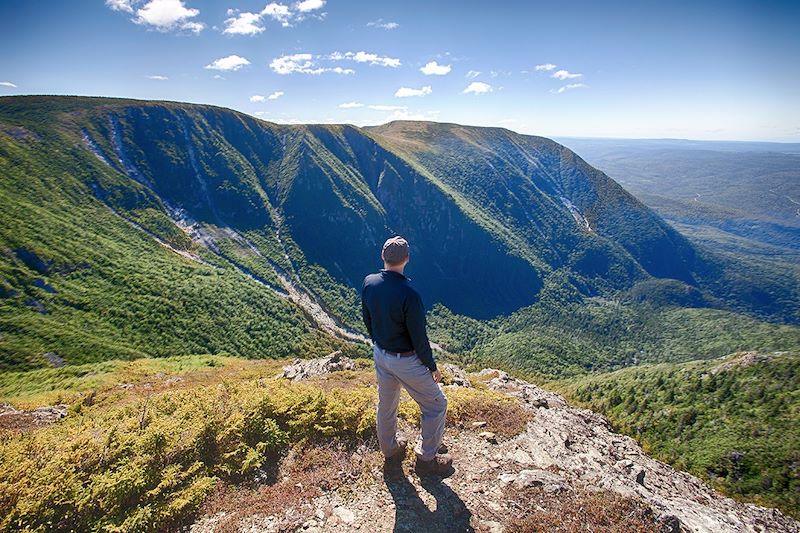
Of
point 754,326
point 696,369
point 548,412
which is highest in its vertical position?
point 548,412

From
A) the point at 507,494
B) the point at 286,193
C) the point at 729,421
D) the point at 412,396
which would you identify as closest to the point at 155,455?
the point at 412,396

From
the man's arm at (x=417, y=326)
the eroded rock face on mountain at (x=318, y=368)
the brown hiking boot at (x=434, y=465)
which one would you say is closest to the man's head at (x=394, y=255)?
the man's arm at (x=417, y=326)

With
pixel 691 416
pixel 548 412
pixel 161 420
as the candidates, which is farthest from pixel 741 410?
pixel 161 420

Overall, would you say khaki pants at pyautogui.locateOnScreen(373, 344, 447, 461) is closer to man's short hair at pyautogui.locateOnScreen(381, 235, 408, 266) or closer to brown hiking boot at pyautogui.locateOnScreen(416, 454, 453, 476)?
brown hiking boot at pyautogui.locateOnScreen(416, 454, 453, 476)

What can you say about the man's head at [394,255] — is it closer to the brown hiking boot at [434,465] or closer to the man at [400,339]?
the man at [400,339]

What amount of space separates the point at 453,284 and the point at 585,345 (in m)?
58.8

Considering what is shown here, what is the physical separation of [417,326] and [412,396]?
1551mm

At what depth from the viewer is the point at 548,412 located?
582 inches

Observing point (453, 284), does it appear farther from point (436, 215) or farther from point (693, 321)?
Result: point (693, 321)

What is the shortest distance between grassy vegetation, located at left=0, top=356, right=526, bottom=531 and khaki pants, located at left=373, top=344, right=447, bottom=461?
1.85 metres

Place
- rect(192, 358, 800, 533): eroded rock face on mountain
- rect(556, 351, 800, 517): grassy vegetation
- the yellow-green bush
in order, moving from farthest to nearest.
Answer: rect(556, 351, 800, 517): grassy vegetation → rect(192, 358, 800, 533): eroded rock face on mountain → the yellow-green bush

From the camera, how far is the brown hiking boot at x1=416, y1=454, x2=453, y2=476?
8.23m

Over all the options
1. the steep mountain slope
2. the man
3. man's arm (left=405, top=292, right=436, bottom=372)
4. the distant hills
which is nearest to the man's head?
the man

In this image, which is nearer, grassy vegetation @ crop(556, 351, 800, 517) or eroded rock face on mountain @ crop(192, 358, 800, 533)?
eroded rock face on mountain @ crop(192, 358, 800, 533)
